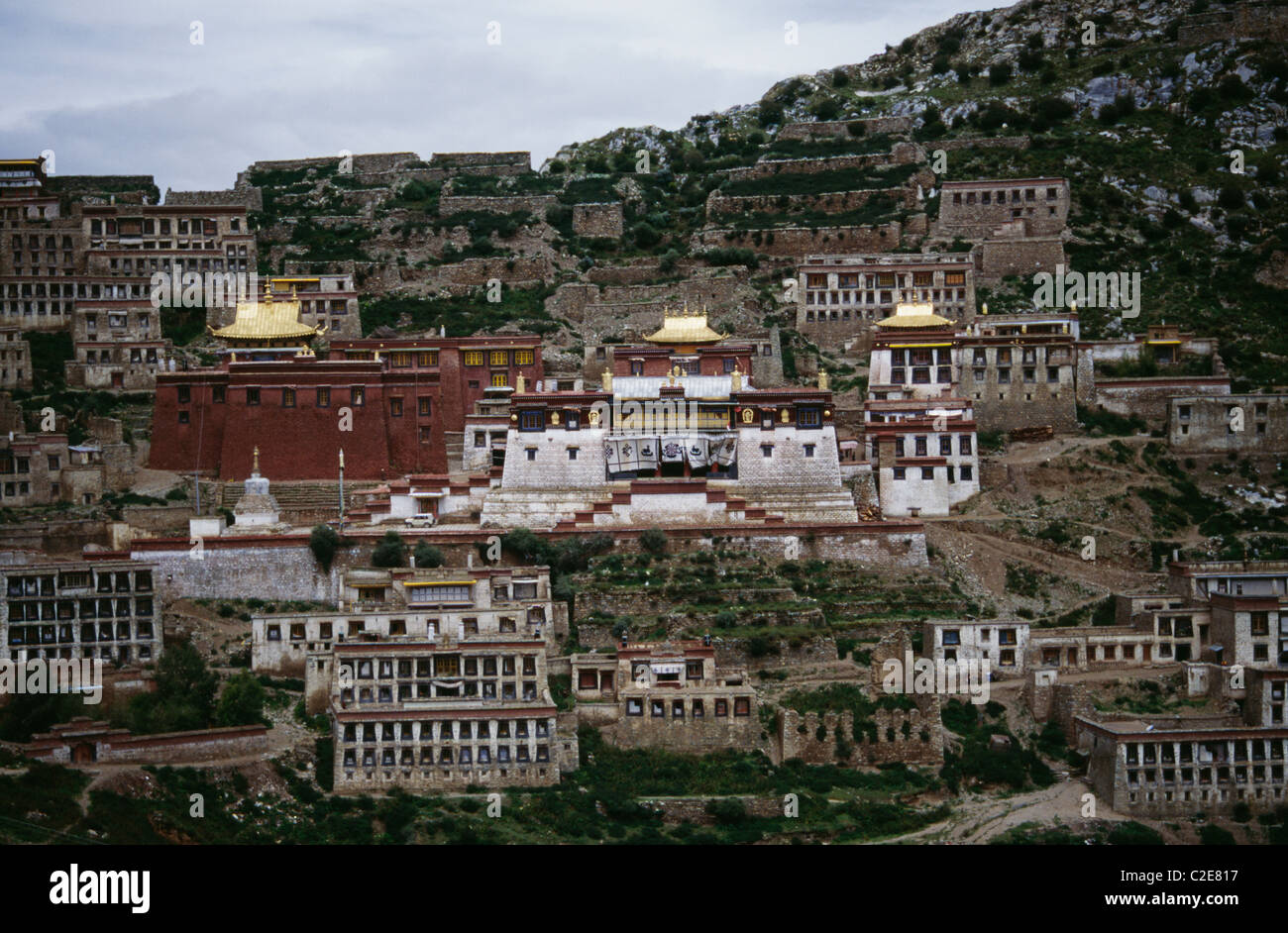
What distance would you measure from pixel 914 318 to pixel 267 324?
19954 millimetres

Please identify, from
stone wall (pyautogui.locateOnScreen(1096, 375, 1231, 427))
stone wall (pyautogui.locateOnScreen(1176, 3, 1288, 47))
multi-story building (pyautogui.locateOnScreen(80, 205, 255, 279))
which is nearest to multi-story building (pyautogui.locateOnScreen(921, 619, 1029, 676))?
stone wall (pyautogui.locateOnScreen(1096, 375, 1231, 427))

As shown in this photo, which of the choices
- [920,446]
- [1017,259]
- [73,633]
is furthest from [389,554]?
[1017,259]

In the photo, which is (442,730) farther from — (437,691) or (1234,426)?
(1234,426)

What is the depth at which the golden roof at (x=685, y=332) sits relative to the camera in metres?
67.2

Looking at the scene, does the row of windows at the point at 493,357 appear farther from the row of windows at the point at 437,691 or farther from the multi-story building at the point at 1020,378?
the row of windows at the point at 437,691

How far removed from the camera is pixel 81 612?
2060 inches

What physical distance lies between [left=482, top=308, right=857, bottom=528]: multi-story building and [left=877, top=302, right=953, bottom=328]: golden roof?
665 centimetres

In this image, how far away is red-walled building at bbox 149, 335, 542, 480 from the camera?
209 ft

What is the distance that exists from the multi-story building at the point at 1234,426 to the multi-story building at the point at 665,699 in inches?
752

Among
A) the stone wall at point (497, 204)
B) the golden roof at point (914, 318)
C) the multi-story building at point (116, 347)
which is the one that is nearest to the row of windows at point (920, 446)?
the golden roof at point (914, 318)

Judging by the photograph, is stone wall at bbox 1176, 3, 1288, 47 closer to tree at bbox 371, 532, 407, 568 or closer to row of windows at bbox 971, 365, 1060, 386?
row of windows at bbox 971, 365, 1060, 386
